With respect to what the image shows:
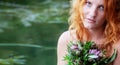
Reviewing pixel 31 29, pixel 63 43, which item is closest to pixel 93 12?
pixel 63 43

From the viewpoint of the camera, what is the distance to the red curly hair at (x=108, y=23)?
1540mm

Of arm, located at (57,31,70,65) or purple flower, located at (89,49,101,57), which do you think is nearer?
purple flower, located at (89,49,101,57)

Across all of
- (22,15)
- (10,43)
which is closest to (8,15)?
(22,15)

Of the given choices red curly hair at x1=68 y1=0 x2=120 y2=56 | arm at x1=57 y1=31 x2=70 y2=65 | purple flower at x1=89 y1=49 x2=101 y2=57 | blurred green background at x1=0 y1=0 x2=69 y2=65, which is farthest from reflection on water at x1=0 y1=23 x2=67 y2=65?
purple flower at x1=89 y1=49 x2=101 y2=57

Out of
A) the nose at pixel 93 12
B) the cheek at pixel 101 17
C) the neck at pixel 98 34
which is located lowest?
the neck at pixel 98 34

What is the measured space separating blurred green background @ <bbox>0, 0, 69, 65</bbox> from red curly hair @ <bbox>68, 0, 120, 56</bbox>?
1892 millimetres

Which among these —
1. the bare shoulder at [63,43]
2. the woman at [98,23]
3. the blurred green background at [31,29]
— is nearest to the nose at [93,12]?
the woman at [98,23]

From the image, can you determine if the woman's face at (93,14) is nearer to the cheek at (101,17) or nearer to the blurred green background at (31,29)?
the cheek at (101,17)

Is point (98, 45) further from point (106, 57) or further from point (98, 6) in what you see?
point (98, 6)

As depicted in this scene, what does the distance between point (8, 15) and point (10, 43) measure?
3.74 feet

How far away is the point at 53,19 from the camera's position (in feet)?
16.6

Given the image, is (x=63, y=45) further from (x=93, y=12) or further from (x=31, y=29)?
(x=31, y=29)

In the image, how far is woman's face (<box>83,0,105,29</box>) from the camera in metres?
1.52

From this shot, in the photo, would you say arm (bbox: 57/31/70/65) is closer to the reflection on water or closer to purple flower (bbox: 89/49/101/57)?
purple flower (bbox: 89/49/101/57)
